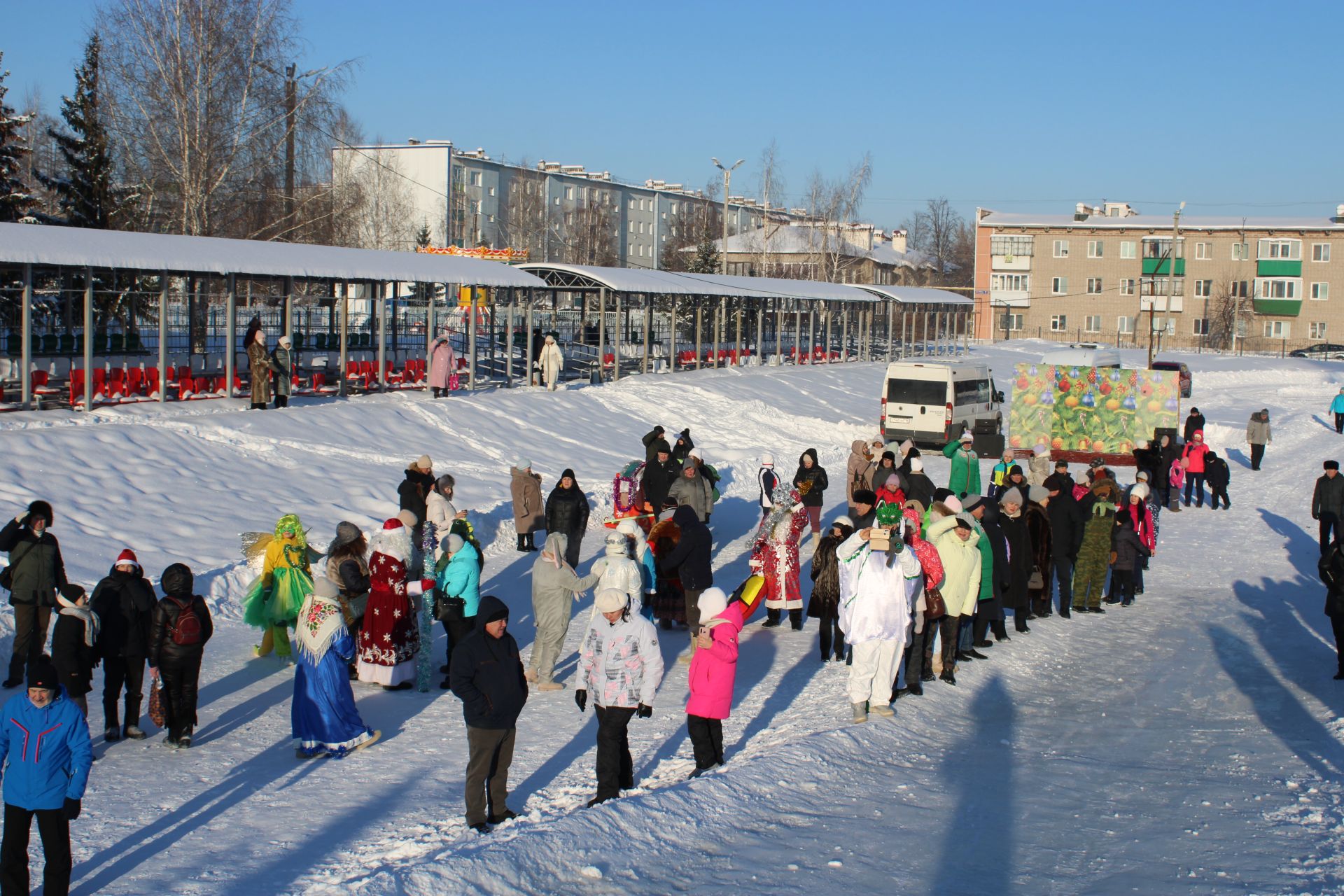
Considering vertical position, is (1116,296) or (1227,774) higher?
(1116,296)

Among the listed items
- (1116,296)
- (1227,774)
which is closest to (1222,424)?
(1227,774)

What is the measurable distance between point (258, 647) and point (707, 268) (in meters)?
51.8

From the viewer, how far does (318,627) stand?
8211 mm

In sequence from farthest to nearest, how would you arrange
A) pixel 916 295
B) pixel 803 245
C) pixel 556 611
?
pixel 803 245, pixel 916 295, pixel 556 611

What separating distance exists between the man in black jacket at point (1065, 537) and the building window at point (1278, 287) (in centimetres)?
7147

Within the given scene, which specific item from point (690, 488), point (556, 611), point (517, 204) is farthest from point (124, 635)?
point (517, 204)

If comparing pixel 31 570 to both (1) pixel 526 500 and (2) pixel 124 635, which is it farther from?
(1) pixel 526 500

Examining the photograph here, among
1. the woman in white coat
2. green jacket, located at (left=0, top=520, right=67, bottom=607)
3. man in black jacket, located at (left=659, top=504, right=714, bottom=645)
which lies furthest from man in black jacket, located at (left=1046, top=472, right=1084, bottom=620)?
the woman in white coat

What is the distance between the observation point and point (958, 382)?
26.6 m

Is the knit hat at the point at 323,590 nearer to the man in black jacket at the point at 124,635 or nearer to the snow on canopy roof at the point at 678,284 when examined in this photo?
the man in black jacket at the point at 124,635

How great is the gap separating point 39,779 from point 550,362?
2316cm

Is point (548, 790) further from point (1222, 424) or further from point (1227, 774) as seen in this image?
point (1222, 424)

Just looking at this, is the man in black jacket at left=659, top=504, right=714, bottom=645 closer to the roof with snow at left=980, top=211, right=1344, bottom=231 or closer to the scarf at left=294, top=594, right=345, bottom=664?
the scarf at left=294, top=594, right=345, bottom=664

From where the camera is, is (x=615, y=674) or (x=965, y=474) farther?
(x=965, y=474)
